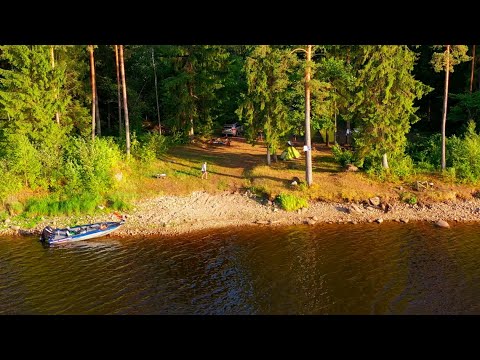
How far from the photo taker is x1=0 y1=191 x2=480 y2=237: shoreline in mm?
25766

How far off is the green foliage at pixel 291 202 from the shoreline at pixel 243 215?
395 mm

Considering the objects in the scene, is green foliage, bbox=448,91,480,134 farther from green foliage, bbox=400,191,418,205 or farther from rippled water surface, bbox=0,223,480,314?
rippled water surface, bbox=0,223,480,314

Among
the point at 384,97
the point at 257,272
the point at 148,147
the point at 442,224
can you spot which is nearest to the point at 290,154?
the point at 384,97

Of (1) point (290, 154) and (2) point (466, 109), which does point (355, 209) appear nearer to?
(1) point (290, 154)

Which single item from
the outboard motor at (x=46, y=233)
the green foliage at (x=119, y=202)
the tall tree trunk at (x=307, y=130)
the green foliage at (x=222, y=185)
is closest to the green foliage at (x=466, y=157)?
the tall tree trunk at (x=307, y=130)

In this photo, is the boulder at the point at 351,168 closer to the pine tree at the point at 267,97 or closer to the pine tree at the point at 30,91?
the pine tree at the point at 267,97

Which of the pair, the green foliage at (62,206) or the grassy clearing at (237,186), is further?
the grassy clearing at (237,186)

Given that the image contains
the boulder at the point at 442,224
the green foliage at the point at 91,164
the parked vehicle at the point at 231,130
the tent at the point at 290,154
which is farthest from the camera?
the parked vehicle at the point at 231,130

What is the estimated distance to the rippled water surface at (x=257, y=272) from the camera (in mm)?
16484

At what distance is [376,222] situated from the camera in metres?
25.9

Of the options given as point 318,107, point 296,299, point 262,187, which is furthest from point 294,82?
point 296,299

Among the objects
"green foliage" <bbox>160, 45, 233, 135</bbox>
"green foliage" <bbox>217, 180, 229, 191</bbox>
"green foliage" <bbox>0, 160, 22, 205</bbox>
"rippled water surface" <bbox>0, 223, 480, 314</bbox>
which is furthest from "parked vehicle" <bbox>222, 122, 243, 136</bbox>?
"green foliage" <bbox>0, 160, 22, 205</bbox>

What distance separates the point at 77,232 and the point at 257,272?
11734 millimetres
